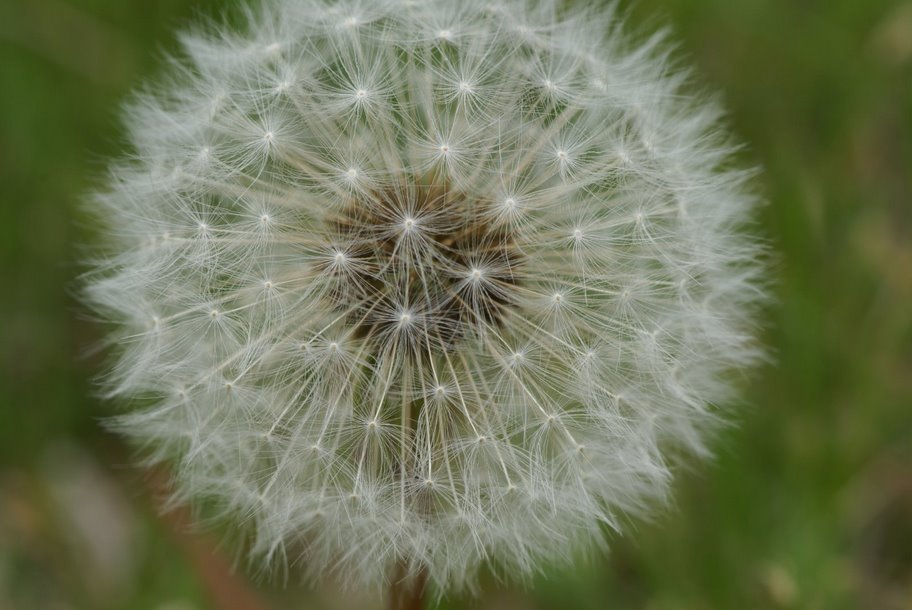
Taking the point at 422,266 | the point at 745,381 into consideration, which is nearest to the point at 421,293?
the point at 422,266

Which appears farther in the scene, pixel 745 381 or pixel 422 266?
pixel 745 381

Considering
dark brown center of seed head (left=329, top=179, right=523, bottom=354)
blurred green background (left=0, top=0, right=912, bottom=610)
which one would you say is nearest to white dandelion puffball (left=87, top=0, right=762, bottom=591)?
Answer: dark brown center of seed head (left=329, top=179, right=523, bottom=354)

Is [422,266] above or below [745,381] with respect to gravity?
above

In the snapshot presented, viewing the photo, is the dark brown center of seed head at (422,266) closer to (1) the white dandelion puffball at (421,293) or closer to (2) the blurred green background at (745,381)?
(1) the white dandelion puffball at (421,293)

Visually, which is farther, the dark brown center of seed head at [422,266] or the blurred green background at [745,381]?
the blurred green background at [745,381]

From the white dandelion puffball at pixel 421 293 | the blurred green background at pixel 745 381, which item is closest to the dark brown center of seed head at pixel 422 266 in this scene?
the white dandelion puffball at pixel 421 293

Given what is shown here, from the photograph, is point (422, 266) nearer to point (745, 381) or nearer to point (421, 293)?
point (421, 293)
